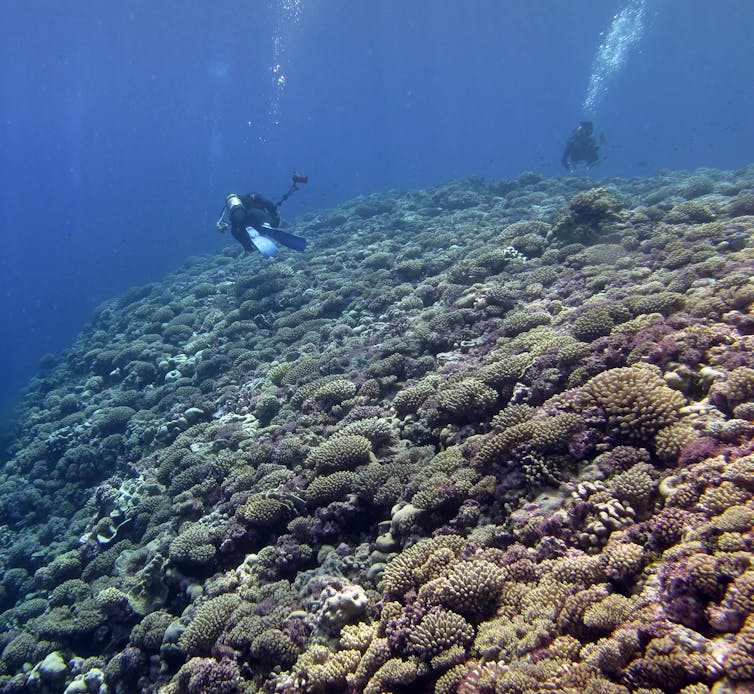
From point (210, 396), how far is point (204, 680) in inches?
367

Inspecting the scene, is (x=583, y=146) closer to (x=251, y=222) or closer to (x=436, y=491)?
(x=251, y=222)

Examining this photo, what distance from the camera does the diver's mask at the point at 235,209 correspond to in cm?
1797

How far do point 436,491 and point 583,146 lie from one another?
28788 millimetres

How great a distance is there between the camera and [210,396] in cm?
1364

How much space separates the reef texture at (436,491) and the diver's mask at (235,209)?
461 cm

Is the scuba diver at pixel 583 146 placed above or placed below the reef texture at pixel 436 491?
above

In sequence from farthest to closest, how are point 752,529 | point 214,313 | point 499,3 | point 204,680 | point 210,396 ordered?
point 499,3 < point 214,313 < point 210,396 < point 204,680 < point 752,529

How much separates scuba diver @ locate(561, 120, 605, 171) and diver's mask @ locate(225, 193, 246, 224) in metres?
20.6

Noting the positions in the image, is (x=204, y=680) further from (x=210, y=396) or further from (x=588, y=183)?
(x=588, y=183)

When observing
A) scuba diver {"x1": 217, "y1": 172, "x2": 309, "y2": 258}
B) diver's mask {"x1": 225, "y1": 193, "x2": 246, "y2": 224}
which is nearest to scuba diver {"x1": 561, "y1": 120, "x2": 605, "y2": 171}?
scuba diver {"x1": 217, "y1": 172, "x2": 309, "y2": 258}

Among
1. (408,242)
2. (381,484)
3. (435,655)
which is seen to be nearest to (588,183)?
(408,242)

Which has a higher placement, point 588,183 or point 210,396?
point 588,183

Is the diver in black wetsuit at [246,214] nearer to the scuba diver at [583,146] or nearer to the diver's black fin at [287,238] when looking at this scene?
the diver's black fin at [287,238]

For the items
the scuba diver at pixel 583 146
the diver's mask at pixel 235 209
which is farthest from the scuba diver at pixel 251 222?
the scuba diver at pixel 583 146
